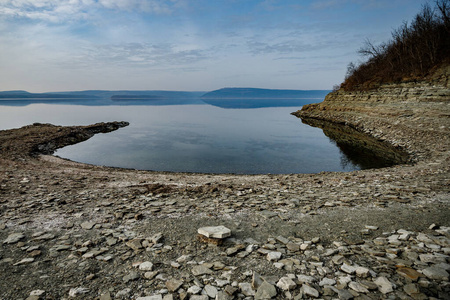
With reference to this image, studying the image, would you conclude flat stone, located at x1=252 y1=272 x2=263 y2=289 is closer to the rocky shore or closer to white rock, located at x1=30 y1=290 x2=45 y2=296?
the rocky shore

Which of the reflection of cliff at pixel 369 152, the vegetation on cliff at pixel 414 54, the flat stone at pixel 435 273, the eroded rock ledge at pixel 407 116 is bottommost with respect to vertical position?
the reflection of cliff at pixel 369 152

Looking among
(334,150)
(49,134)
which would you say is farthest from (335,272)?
(49,134)

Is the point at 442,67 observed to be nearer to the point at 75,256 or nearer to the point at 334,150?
the point at 334,150

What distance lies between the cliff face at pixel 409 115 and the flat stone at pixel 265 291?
18.6 meters

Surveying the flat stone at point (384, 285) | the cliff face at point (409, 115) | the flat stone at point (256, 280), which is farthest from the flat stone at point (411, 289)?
the cliff face at point (409, 115)

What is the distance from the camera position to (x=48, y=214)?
7.07 m

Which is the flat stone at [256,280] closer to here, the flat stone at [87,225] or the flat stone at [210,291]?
the flat stone at [210,291]

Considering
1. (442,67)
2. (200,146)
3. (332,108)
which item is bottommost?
(200,146)

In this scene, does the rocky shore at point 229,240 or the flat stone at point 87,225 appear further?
the flat stone at point 87,225

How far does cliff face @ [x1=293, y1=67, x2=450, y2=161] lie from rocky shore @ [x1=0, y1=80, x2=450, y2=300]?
40.7 ft

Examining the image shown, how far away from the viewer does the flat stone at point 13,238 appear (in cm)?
547

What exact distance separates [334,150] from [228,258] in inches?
915

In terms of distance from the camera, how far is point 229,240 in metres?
5.54

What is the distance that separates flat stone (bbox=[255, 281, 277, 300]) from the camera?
12.1ft
